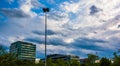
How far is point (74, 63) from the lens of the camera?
10381 cm

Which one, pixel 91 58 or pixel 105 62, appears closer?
pixel 105 62

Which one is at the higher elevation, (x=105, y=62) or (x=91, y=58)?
(x=91, y=58)

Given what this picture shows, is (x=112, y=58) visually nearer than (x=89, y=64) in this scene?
No

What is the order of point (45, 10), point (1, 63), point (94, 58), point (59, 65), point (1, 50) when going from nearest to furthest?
point (45, 10) → point (1, 63) → point (1, 50) → point (59, 65) → point (94, 58)

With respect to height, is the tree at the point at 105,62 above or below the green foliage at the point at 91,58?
below

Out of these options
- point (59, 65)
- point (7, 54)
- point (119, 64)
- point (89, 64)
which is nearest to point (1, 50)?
point (7, 54)

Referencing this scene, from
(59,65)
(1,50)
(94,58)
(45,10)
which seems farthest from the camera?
(94,58)

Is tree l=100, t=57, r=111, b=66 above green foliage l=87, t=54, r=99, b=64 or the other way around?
the other way around

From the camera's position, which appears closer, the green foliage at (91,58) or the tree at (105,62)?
the tree at (105,62)

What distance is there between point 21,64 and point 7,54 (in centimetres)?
1128

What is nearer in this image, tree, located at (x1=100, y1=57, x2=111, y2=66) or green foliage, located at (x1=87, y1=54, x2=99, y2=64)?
tree, located at (x1=100, y1=57, x2=111, y2=66)

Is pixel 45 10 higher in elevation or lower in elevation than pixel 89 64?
higher

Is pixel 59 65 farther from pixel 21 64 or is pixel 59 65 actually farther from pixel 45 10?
pixel 45 10

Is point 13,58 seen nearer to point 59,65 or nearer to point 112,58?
point 59,65
